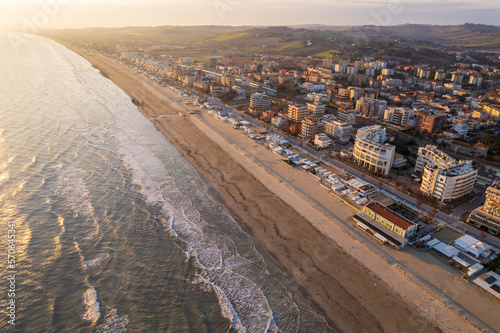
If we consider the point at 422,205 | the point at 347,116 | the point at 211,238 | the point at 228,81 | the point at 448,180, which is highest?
the point at 228,81

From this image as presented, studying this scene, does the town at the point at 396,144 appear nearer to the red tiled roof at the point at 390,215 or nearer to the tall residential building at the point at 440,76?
the red tiled roof at the point at 390,215

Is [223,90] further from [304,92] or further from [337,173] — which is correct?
[337,173]

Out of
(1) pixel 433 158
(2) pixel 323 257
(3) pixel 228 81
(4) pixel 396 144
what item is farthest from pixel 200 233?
(3) pixel 228 81

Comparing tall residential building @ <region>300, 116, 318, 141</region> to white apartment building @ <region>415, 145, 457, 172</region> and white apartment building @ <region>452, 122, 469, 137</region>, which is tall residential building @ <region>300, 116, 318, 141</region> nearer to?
white apartment building @ <region>415, 145, 457, 172</region>

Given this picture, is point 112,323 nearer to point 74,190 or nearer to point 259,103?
point 74,190

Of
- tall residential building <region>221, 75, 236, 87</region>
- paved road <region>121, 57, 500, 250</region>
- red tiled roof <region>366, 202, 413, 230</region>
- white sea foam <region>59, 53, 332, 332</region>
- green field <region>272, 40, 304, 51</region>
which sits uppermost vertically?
green field <region>272, 40, 304, 51</region>

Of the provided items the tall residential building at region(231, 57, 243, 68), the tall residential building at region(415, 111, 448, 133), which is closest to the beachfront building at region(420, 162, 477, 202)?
the tall residential building at region(415, 111, 448, 133)

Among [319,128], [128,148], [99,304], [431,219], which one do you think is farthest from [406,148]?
[99,304]
